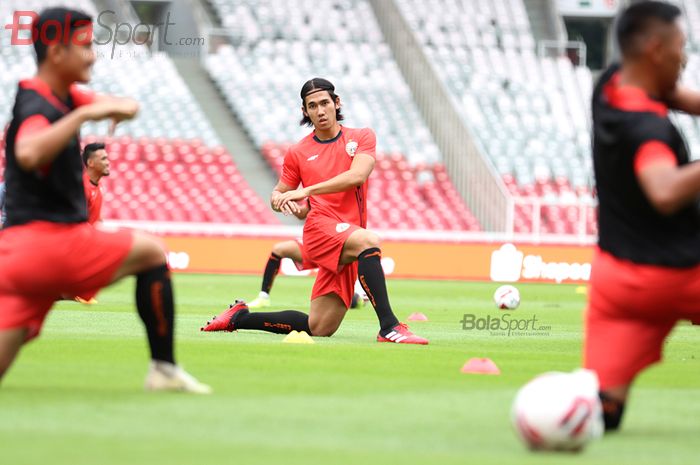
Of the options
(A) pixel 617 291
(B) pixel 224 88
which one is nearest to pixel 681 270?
(A) pixel 617 291

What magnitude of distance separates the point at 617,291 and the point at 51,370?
373 centimetres

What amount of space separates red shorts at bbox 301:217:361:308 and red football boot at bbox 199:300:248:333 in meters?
0.69

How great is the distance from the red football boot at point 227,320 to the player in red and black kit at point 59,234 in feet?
15.8

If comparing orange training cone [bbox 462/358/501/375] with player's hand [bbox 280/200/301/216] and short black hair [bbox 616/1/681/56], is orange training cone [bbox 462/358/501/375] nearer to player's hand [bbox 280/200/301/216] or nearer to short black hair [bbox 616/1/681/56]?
player's hand [bbox 280/200/301/216]

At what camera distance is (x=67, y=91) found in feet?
22.9

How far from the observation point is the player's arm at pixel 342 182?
10773mm

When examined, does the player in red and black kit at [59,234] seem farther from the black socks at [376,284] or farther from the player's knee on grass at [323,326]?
the player's knee on grass at [323,326]

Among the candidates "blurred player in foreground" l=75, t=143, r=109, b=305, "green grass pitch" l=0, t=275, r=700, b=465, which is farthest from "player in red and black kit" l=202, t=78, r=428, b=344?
"blurred player in foreground" l=75, t=143, r=109, b=305

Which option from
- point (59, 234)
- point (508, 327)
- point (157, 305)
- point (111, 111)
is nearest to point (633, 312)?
point (157, 305)

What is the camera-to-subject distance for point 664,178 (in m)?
5.83

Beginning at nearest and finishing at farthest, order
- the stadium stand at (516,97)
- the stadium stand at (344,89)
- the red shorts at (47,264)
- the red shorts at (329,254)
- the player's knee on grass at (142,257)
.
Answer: the red shorts at (47,264) < the player's knee on grass at (142,257) < the red shorts at (329,254) < the stadium stand at (344,89) < the stadium stand at (516,97)

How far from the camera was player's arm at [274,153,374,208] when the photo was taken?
10773 mm

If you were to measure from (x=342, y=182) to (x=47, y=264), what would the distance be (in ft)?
15.6

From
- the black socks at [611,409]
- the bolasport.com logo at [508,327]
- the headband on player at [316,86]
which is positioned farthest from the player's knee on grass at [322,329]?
the black socks at [611,409]
